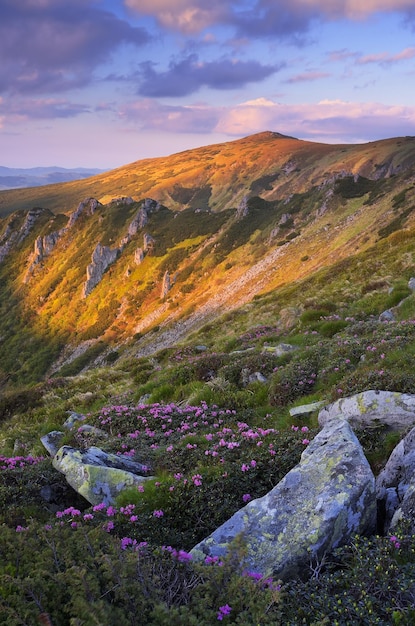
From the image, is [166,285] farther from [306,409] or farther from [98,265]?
[306,409]

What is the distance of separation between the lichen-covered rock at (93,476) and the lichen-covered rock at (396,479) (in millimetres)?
4127

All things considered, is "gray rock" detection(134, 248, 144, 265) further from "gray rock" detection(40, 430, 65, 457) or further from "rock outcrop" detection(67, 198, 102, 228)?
"gray rock" detection(40, 430, 65, 457)

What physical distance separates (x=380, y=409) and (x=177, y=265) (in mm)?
86855

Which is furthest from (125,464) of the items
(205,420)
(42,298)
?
(42,298)

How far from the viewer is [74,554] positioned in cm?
468

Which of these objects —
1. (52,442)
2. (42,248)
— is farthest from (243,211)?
(52,442)

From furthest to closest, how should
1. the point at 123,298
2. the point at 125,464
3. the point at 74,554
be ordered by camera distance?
the point at 123,298 < the point at 125,464 < the point at 74,554

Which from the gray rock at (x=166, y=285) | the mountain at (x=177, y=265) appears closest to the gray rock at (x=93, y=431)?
the mountain at (x=177, y=265)

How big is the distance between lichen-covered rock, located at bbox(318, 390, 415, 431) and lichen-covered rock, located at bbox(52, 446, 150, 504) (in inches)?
170

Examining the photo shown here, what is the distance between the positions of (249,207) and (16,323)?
74460 millimetres

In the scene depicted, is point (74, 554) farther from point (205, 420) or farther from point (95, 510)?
point (205, 420)

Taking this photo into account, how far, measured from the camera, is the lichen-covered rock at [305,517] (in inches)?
207

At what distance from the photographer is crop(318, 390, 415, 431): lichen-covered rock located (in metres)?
7.96

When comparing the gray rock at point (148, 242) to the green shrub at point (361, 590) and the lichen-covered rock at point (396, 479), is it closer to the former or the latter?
the lichen-covered rock at point (396, 479)
